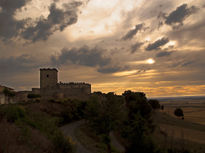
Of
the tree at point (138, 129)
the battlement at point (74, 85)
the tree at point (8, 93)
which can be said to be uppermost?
the battlement at point (74, 85)

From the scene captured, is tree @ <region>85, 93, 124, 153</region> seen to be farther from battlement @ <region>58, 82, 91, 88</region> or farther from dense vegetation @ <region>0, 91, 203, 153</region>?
battlement @ <region>58, 82, 91, 88</region>

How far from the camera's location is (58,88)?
58.5 meters

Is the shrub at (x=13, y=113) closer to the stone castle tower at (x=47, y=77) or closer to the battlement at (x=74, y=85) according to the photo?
the battlement at (x=74, y=85)

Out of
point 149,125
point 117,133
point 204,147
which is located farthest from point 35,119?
point 204,147

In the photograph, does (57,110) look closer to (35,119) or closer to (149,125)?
(35,119)

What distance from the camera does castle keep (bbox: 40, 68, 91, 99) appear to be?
5681 centimetres

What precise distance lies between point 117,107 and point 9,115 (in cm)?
1633

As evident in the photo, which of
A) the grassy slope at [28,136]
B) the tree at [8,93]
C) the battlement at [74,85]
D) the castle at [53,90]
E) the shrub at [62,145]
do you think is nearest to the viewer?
the grassy slope at [28,136]

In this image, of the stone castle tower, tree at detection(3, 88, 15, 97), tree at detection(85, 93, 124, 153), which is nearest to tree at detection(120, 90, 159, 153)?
tree at detection(85, 93, 124, 153)

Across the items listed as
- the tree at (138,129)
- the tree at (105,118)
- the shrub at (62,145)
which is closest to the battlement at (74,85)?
the tree at (138,129)

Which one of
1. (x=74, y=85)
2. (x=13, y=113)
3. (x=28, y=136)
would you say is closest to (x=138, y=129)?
(x=13, y=113)

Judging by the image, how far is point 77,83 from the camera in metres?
62.3

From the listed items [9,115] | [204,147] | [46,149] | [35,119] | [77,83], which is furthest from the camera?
[77,83]

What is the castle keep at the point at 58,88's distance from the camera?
56.8 metres
